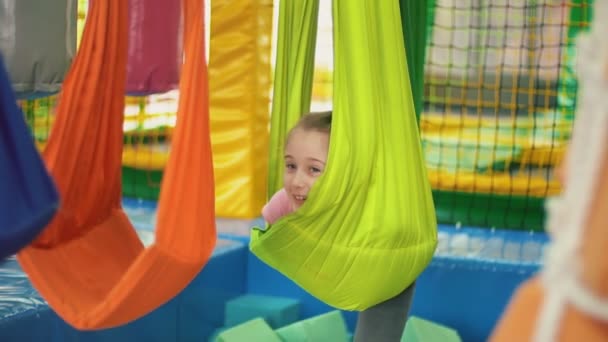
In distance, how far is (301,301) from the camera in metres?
2.26

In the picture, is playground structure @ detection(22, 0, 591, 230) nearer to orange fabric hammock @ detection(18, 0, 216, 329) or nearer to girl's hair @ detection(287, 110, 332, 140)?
girl's hair @ detection(287, 110, 332, 140)

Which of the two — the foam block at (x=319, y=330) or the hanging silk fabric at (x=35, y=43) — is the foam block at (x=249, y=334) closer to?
the foam block at (x=319, y=330)

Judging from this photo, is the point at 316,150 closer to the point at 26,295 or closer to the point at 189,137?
the point at 189,137

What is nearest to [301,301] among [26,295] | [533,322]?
[26,295]

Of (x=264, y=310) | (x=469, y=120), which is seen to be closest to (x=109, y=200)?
(x=264, y=310)

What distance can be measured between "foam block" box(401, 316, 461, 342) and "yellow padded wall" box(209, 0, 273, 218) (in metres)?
0.73

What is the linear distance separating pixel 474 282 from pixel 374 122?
98 cm

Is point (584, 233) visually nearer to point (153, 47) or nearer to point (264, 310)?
point (153, 47)

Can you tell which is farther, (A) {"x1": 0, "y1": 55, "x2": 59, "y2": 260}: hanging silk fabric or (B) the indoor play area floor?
(B) the indoor play area floor

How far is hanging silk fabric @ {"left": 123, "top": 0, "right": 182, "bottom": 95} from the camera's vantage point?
1.59m

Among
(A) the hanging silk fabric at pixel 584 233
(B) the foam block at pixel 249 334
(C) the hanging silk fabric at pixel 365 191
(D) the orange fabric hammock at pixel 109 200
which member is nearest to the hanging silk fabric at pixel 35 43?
(D) the orange fabric hammock at pixel 109 200

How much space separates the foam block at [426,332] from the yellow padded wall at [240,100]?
2.39 feet

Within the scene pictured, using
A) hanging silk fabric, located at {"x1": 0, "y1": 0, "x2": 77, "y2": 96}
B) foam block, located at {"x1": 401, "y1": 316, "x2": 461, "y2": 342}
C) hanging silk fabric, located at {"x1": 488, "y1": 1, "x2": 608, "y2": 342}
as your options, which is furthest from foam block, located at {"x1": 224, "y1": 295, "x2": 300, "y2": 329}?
hanging silk fabric, located at {"x1": 488, "y1": 1, "x2": 608, "y2": 342}

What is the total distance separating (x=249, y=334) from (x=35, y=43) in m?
0.96
